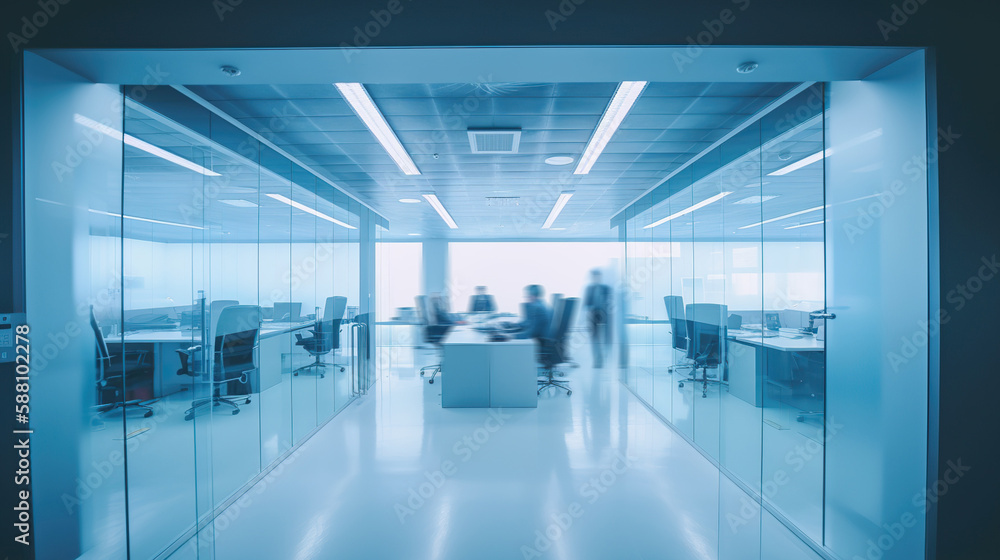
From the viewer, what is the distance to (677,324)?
5.14m

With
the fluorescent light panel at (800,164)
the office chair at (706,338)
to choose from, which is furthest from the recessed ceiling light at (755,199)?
the office chair at (706,338)

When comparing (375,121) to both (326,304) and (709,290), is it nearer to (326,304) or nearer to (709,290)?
(326,304)

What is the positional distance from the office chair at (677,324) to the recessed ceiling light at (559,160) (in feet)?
6.75

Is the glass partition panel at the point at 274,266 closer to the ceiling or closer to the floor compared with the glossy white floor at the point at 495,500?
closer to the ceiling

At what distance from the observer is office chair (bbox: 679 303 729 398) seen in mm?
3900

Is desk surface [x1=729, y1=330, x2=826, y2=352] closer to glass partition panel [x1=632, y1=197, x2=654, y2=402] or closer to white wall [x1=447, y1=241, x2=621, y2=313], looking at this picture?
glass partition panel [x1=632, y1=197, x2=654, y2=402]

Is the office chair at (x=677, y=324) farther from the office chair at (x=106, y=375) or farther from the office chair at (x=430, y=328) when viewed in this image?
the office chair at (x=106, y=375)

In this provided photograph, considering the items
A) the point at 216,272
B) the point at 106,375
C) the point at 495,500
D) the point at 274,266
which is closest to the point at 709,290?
the point at 495,500

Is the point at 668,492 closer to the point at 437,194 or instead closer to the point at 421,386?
the point at 421,386

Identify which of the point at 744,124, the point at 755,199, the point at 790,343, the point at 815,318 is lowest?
the point at 790,343

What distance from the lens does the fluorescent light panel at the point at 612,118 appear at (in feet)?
9.39

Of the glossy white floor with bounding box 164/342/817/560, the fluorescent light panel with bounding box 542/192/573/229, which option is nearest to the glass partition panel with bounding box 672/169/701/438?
the glossy white floor with bounding box 164/342/817/560

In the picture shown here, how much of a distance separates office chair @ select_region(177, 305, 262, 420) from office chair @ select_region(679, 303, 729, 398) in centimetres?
437

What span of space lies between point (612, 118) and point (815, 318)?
2077 mm
